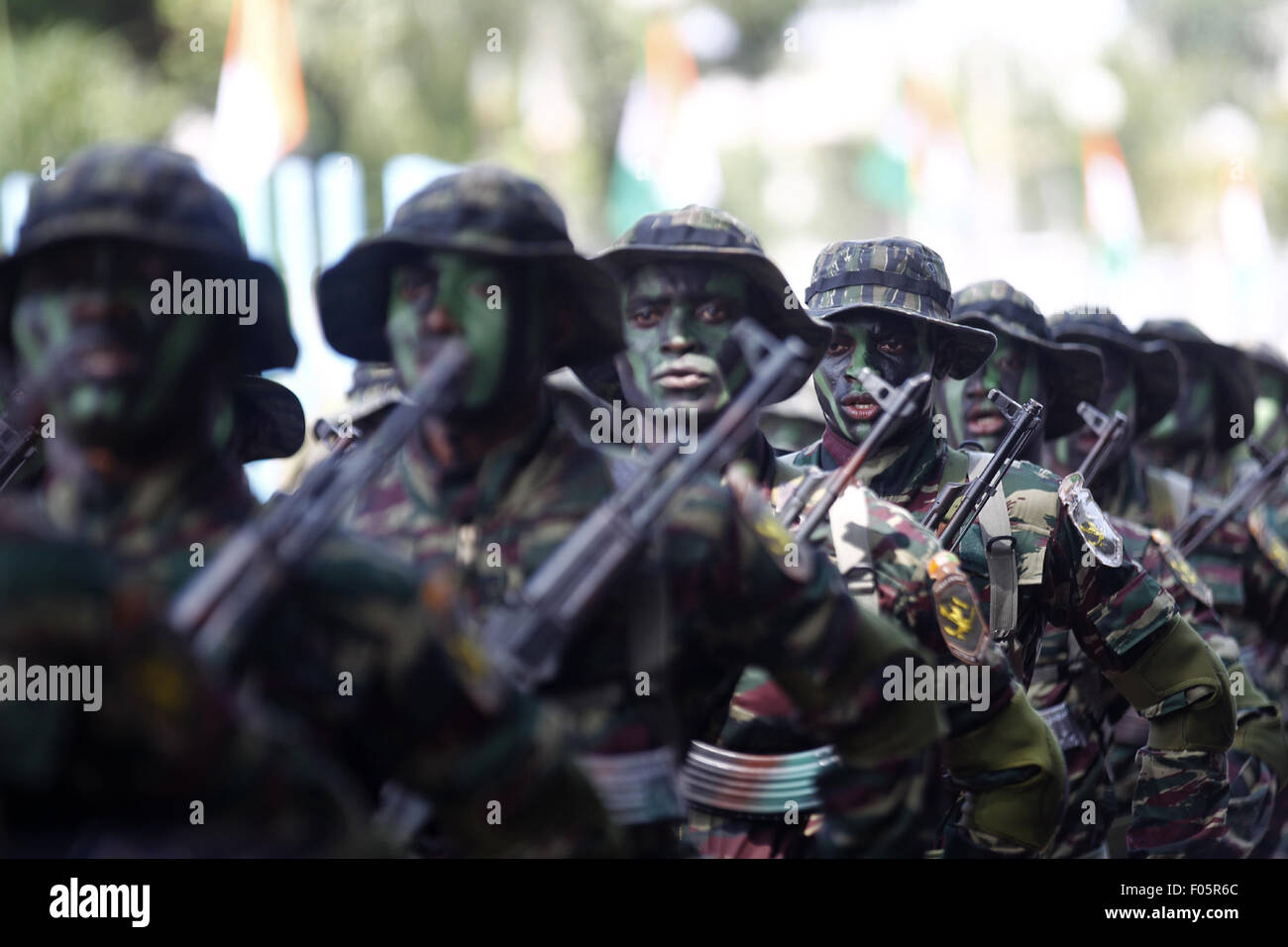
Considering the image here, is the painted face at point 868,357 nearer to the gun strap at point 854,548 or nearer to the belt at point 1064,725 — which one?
the gun strap at point 854,548

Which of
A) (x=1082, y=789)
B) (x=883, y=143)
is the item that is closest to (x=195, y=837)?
(x=1082, y=789)

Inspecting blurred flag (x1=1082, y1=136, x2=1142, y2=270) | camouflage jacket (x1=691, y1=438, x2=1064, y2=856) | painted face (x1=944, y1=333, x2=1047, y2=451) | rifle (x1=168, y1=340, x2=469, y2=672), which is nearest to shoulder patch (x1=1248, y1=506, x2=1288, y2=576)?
painted face (x1=944, y1=333, x2=1047, y2=451)

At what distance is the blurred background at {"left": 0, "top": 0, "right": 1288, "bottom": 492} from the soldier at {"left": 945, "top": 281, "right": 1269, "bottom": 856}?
353 inches

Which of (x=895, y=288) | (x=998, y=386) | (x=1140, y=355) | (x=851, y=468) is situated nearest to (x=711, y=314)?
(x=851, y=468)

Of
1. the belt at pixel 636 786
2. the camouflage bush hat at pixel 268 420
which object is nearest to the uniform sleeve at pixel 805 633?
the belt at pixel 636 786

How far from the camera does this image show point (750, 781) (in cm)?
627

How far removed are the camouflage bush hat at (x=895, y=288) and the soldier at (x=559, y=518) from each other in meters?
2.34

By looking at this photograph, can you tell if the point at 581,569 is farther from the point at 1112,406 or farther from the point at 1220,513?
the point at 1220,513

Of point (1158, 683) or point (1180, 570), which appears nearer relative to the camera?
point (1158, 683)

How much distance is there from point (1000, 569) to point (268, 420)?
8.04 ft

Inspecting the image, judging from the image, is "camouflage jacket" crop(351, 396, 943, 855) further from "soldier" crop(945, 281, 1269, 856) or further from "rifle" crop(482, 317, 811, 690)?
"soldier" crop(945, 281, 1269, 856)

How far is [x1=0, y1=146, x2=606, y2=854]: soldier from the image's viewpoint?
3.79 meters

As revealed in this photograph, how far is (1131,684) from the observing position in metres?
8.13
